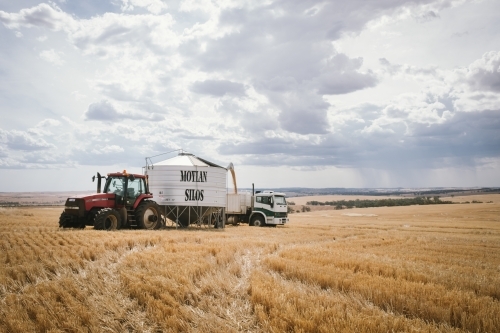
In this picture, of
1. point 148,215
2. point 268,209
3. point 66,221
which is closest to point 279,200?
point 268,209

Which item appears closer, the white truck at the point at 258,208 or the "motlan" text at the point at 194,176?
the "motlan" text at the point at 194,176

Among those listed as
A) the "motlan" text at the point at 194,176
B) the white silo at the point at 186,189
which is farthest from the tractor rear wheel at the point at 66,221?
the "motlan" text at the point at 194,176

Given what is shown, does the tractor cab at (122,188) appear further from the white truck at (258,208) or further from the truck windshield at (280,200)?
the truck windshield at (280,200)

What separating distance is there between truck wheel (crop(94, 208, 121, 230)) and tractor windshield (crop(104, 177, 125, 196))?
167 centimetres

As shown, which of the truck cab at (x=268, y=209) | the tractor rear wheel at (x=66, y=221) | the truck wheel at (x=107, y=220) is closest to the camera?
the truck wheel at (x=107, y=220)

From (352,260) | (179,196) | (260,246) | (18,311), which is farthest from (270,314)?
(179,196)

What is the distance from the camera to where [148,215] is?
2089 centimetres

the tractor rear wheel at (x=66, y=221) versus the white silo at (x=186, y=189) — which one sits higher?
the white silo at (x=186, y=189)

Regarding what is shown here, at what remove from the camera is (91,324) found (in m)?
5.75

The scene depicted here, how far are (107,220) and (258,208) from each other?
43.4ft

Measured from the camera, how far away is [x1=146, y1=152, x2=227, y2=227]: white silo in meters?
23.9

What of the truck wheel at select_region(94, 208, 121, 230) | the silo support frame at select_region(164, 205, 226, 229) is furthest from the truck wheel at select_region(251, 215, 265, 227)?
the truck wheel at select_region(94, 208, 121, 230)

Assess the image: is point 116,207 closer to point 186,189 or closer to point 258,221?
point 186,189

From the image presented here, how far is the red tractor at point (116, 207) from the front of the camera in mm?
18891
